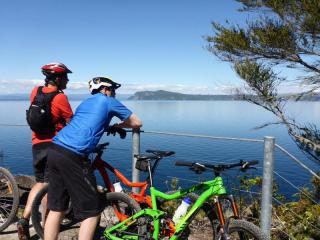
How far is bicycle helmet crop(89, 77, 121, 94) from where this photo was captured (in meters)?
3.60

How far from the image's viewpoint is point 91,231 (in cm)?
334

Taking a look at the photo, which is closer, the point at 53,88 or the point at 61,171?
the point at 61,171

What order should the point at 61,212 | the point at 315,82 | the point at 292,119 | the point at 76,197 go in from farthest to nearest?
the point at 292,119, the point at 315,82, the point at 61,212, the point at 76,197

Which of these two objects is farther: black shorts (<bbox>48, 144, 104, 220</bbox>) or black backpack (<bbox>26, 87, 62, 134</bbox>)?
black backpack (<bbox>26, 87, 62, 134</bbox>)

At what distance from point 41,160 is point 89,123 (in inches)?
47.0

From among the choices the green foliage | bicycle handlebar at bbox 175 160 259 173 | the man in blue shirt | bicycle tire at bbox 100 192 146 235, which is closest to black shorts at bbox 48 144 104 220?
the man in blue shirt

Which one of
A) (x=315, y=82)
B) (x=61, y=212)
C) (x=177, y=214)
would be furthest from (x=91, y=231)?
(x=315, y=82)

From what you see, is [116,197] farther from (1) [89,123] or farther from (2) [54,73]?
(2) [54,73]

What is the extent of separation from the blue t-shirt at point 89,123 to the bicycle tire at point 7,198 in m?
1.54

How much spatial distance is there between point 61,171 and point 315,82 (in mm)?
9072

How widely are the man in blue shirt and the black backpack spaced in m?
0.59

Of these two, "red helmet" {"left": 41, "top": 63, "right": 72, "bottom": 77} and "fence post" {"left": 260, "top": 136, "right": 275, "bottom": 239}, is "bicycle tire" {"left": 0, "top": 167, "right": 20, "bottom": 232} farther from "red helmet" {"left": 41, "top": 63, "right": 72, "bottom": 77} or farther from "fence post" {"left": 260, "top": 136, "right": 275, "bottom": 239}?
"fence post" {"left": 260, "top": 136, "right": 275, "bottom": 239}

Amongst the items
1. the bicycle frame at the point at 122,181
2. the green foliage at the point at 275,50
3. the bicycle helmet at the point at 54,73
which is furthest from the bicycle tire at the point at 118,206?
the green foliage at the point at 275,50

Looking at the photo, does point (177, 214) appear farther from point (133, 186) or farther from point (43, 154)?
point (43, 154)
